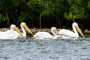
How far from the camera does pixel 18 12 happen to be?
3269 centimetres

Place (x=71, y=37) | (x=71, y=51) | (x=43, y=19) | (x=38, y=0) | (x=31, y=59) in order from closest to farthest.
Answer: (x=31, y=59)
(x=71, y=51)
(x=71, y=37)
(x=38, y=0)
(x=43, y=19)

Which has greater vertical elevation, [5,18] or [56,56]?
[5,18]

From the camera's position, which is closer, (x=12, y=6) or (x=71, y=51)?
(x=71, y=51)

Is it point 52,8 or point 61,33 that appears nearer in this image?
point 61,33

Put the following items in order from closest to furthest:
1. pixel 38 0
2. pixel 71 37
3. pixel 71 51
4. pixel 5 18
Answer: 1. pixel 71 51
2. pixel 71 37
3. pixel 38 0
4. pixel 5 18

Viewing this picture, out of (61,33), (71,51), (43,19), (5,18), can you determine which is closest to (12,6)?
(5,18)

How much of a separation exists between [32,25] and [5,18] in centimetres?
265

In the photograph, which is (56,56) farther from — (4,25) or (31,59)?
(4,25)

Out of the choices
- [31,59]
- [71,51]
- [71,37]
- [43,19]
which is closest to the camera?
[31,59]

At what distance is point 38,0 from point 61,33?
7.08 metres

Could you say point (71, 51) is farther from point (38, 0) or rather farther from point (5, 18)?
point (5, 18)

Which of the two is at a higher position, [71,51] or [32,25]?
[32,25]

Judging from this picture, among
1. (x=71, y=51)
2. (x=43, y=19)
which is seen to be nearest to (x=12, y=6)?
(x=43, y=19)

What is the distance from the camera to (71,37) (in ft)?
64.4
